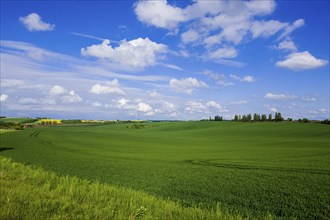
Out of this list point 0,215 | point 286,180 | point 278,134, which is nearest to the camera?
point 0,215

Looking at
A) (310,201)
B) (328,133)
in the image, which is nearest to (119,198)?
(310,201)

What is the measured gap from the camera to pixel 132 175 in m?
19.3

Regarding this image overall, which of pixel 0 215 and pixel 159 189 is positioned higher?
pixel 0 215

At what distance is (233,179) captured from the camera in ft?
57.3

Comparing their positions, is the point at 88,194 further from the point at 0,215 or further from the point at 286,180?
the point at 286,180

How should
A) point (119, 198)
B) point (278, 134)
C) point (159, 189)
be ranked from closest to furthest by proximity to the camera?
1. point (119, 198)
2. point (159, 189)
3. point (278, 134)

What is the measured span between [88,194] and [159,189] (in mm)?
4495

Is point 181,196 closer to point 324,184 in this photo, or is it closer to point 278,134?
point 324,184

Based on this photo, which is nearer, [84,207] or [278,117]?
[84,207]

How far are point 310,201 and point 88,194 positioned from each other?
884 cm

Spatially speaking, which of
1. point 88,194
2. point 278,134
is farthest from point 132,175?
point 278,134

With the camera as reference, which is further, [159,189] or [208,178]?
[208,178]

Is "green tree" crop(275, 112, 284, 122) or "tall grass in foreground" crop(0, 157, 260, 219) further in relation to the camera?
"green tree" crop(275, 112, 284, 122)

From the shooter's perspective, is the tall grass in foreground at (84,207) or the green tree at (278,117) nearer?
the tall grass in foreground at (84,207)
